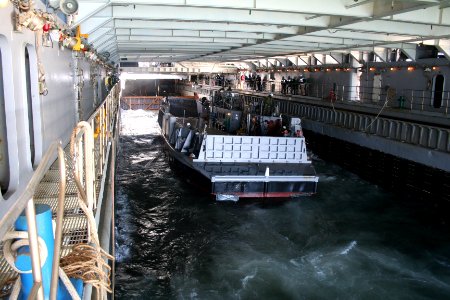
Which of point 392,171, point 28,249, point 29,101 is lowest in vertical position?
point 392,171

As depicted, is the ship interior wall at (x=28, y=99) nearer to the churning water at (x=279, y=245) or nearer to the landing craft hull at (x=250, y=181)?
the churning water at (x=279, y=245)

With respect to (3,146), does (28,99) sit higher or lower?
higher

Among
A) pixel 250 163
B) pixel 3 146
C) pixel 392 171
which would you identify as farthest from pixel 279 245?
pixel 3 146

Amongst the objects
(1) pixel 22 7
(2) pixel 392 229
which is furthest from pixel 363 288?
(1) pixel 22 7

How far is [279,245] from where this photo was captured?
1002cm

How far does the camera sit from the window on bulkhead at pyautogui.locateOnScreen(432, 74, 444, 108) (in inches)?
680

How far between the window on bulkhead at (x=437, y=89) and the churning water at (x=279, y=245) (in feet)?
18.6

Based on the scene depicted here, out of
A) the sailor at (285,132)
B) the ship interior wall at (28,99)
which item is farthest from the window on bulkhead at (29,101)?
the sailor at (285,132)

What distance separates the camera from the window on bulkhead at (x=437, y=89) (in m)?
17.3

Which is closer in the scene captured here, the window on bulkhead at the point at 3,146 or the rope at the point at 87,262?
the rope at the point at 87,262

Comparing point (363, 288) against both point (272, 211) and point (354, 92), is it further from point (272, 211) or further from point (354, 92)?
point (354, 92)

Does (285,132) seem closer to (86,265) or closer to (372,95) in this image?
(372,95)

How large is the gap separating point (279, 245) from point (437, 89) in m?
12.1

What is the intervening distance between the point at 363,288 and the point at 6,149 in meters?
7.23
